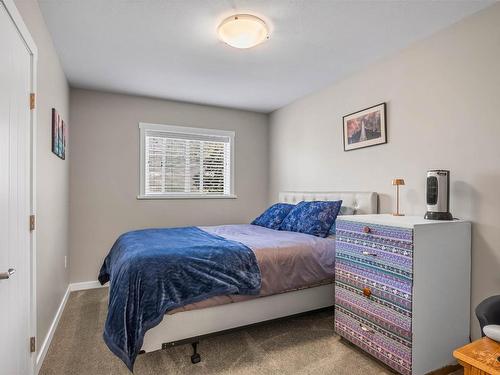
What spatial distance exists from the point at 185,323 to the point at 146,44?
2316 millimetres

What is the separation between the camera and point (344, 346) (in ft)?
7.38

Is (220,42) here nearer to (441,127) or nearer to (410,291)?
(441,127)

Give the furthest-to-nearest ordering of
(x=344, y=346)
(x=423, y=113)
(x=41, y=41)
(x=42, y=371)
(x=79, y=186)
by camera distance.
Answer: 1. (x=79, y=186)
2. (x=423, y=113)
3. (x=344, y=346)
4. (x=41, y=41)
5. (x=42, y=371)

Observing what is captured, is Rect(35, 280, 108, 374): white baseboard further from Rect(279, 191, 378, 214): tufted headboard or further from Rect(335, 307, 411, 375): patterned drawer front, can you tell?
Rect(279, 191, 378, 214): tufted headboard

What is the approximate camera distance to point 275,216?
3561 millimetres

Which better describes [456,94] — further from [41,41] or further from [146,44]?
[41,41]

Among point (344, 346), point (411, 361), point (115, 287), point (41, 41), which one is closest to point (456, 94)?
point (411, 361)

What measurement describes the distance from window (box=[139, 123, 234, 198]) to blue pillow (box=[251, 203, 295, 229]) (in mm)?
1014

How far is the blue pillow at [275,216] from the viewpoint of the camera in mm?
3490

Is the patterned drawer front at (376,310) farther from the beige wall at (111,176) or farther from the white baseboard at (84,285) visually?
the white baseboard at (84,285)

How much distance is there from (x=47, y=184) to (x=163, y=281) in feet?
4.27

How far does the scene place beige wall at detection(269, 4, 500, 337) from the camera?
1.99 m

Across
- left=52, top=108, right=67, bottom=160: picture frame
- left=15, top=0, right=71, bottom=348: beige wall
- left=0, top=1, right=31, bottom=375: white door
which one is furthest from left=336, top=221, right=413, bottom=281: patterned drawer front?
left=52, top=108, right=67, bottom=160: picture frame

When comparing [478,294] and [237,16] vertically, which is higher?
[237,16]
